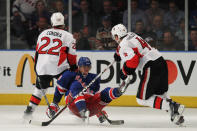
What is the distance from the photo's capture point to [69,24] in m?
9.56

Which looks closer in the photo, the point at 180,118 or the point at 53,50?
the point at 180,118

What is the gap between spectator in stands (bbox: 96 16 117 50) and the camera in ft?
30.8

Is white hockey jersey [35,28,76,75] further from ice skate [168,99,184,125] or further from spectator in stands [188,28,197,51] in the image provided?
spectator in stands [188,28,197,51]

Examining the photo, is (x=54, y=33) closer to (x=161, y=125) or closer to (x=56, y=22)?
(x=56, y=22)

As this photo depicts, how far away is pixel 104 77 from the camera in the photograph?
9.02 metres

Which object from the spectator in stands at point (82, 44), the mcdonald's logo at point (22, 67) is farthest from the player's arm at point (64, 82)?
the spectator in stands at point (82, 44)

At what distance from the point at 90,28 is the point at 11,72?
1.34 m

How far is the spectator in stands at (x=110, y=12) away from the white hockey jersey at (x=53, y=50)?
2.49 metres

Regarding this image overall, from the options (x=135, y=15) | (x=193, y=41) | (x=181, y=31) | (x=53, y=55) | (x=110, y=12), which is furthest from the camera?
(x=110, y=12)

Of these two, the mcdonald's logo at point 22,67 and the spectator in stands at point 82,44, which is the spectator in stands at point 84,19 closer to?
the spectator in stands at point 82,44

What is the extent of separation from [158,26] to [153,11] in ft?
0.78

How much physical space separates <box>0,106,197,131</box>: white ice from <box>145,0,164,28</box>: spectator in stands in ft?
4.86

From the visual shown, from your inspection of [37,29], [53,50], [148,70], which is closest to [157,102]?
[148,70]

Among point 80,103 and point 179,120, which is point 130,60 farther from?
point 179,120
